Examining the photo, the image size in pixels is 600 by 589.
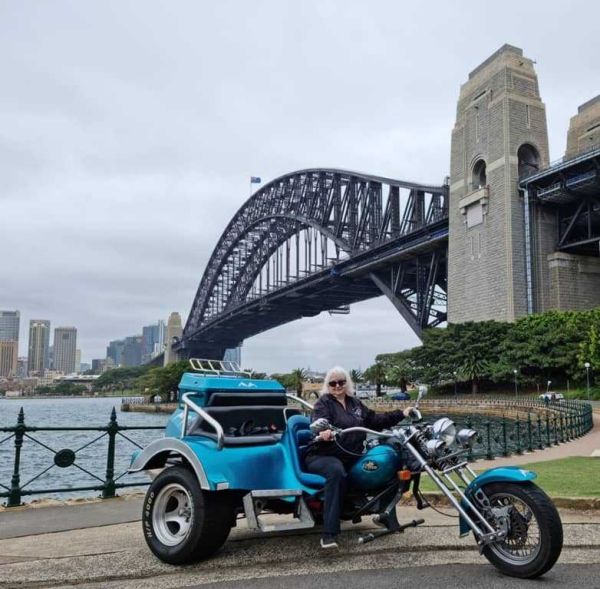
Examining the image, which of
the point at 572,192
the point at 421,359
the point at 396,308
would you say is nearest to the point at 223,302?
the point at 396,308

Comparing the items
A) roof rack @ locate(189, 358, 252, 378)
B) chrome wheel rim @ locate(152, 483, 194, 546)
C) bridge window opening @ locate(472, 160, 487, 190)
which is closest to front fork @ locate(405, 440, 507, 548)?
chrome wheel rim @ locate(152, 483, 194, 546)

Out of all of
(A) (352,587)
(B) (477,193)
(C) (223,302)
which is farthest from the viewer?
(C) (223,302)

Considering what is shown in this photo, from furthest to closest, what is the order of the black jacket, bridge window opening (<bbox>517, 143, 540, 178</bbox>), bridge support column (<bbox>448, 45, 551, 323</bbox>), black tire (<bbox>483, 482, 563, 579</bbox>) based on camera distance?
bridge window opening (<bbox>517, 143, 540, 178</bbox>) → bridge support column (<bbox>448, 45, 551, 323</bbox>) → the black jacket → black tire (<bbox>483, 482, 563, 579</bbox>)

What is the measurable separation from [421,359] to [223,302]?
6502 centimetres

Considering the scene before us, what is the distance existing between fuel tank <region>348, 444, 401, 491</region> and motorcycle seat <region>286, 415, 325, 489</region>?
0.25 metres

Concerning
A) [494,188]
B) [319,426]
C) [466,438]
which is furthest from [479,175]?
[319,426]

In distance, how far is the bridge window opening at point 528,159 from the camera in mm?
52312

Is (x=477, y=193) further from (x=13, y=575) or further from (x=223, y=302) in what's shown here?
(x=223, y=302)

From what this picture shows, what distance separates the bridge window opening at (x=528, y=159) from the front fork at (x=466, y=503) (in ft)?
170

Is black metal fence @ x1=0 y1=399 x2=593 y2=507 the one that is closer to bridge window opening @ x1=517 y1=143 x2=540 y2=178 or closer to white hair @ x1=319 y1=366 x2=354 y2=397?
white hair @ x1=319 y1=366 x2=354 y2=397

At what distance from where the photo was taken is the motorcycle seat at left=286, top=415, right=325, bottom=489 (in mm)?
4500

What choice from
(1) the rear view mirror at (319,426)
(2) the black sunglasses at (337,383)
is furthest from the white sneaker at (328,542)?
(2) the black sunglasses at (337,383)

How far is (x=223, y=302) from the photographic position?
113750 mm

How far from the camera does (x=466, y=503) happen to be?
4.16 meters
